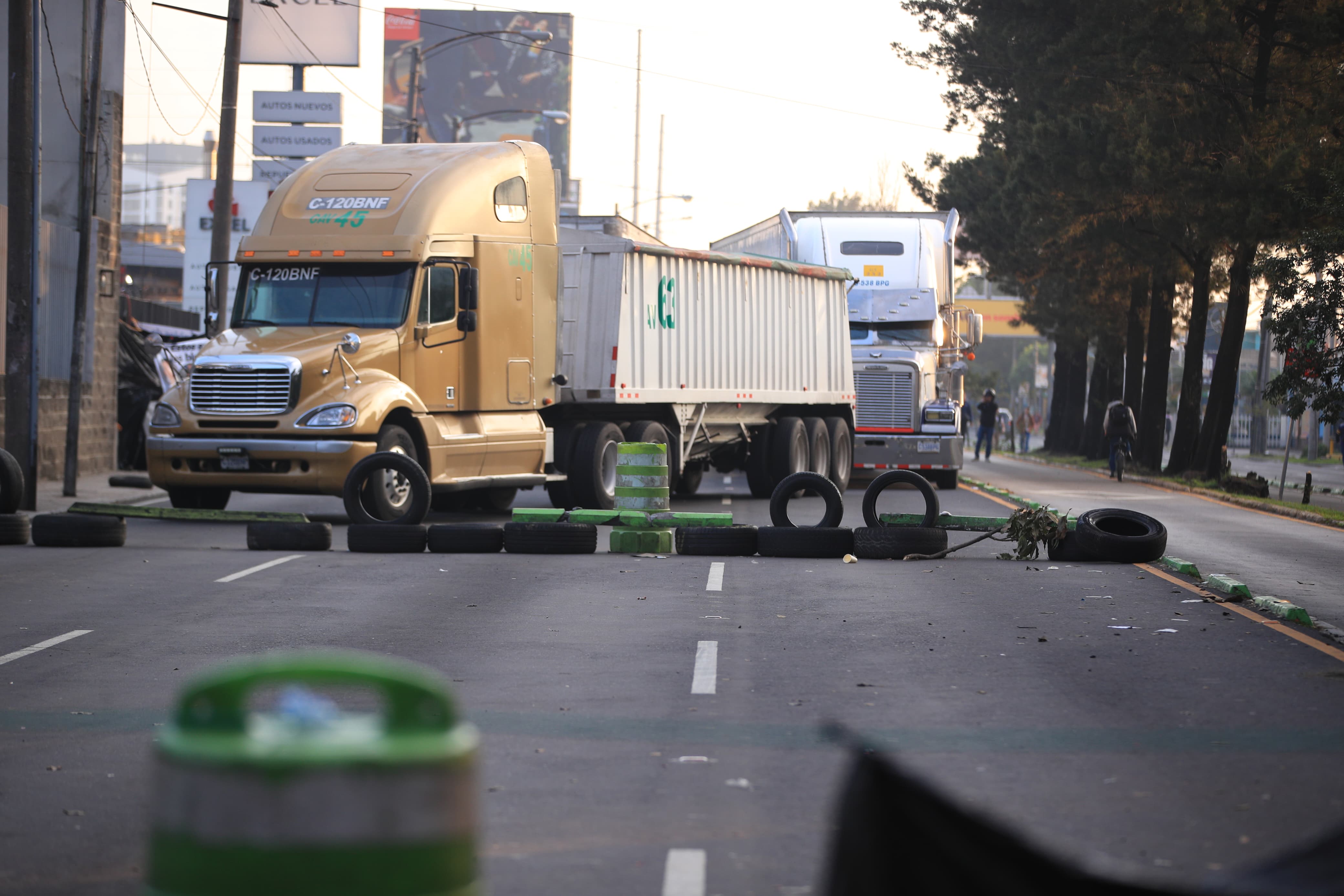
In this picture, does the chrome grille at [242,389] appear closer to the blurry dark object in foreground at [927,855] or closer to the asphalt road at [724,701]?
the asphalt road at [724,701]

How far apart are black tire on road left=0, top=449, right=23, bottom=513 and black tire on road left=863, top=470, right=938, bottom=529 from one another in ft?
28.8

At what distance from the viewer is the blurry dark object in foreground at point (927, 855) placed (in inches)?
123

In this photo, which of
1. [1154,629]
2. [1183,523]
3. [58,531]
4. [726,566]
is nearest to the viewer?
[1154,629]

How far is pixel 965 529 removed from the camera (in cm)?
1700

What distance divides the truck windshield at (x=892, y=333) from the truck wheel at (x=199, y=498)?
13.5 metres

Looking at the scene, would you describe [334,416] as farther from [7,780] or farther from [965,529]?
[7,780]

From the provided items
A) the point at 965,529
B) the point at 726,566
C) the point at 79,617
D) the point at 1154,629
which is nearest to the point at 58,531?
the point at 79,617

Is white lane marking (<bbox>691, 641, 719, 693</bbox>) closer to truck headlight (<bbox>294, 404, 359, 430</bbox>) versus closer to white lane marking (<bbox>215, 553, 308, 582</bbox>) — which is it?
white lane marking (<bbox>215, 553, 308, 582</bbox>)

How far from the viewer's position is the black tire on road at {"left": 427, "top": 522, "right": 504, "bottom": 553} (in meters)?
15.7

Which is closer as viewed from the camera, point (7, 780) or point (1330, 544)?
point (7, 780)

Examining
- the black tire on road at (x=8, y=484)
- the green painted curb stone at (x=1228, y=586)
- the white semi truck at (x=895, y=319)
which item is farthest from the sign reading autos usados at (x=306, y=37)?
the green painted curb stone at (x=1228, y=586)

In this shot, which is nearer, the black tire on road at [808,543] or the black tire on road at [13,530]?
the black tire on road at [808,543]

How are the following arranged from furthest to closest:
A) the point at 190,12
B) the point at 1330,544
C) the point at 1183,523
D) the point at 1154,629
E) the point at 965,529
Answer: the point at 190,12 < the point at 1183,523 < the point at 1330,544 < the point at 965,529 < the point at 1154,629

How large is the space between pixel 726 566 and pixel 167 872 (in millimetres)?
11895
